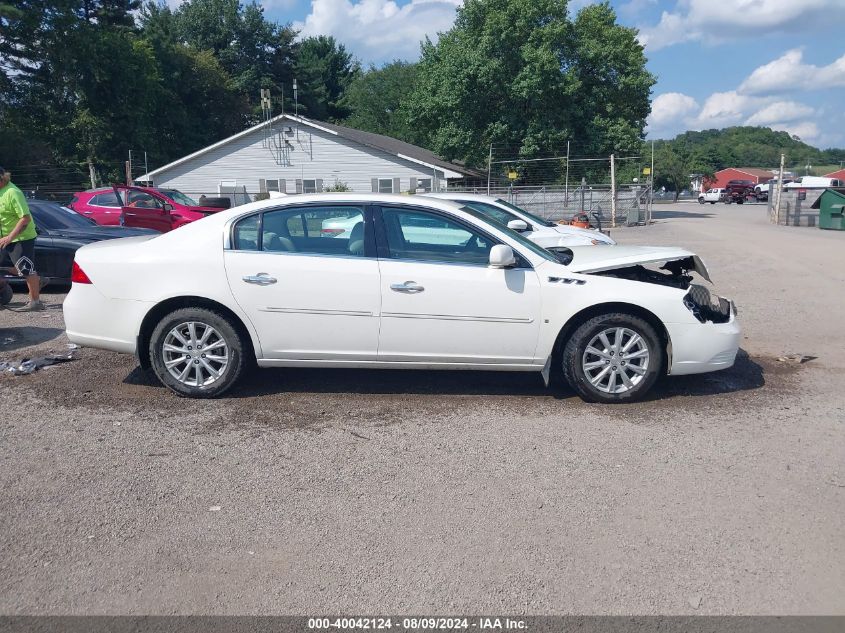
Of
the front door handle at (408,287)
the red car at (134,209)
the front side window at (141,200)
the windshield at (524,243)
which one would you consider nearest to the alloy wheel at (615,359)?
the windshield at (524,243)

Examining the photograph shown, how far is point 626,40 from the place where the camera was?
142 feet

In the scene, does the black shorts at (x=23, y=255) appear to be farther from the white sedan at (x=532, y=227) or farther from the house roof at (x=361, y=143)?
the house roof at (x=361, y=143)

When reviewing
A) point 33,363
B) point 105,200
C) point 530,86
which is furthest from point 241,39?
point 33,363

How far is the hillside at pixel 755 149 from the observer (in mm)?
122250

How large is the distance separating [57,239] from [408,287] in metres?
7.04

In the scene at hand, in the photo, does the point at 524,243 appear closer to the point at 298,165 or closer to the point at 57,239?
the point at 57,239

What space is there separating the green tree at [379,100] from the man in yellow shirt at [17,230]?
61410 mm

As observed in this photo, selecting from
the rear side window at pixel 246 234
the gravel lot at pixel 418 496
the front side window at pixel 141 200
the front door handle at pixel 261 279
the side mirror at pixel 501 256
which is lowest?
the gravel lot at pixel 418 496

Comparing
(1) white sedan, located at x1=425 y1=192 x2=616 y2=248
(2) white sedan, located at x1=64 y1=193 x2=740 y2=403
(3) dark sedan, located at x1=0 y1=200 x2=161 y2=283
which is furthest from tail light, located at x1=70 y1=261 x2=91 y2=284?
(1) white sedan, located at x1=425 y1=192 x2=616 y2=248

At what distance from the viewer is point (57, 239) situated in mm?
10750

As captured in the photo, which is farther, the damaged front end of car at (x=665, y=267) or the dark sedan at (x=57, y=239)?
the dark sedan at (x=57, y=239)

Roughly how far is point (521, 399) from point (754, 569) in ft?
8.84

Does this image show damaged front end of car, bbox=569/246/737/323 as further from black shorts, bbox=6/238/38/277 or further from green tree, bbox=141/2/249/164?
green tree, bbox=141/2/249/164

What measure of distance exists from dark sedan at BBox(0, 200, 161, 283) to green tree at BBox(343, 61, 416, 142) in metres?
59.5
